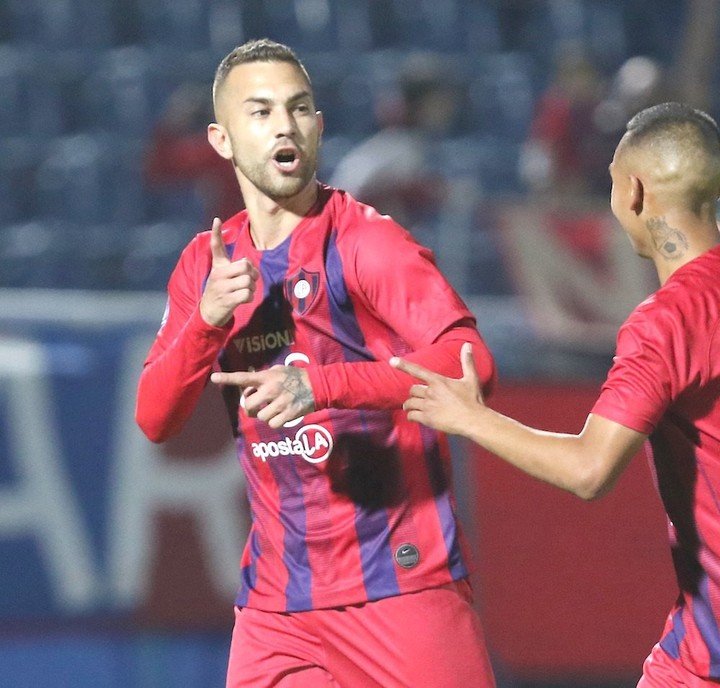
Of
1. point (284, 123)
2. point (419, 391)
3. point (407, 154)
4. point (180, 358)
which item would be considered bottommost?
point (419, 391)

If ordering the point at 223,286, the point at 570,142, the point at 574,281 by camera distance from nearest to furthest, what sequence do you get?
the point at 223,286, the point at 574,281, the point at 570,142

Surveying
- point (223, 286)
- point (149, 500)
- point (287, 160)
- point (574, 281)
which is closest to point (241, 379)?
point (223, 286)

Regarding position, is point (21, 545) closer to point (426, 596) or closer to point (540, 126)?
point (426, 596)

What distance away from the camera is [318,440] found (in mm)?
3238

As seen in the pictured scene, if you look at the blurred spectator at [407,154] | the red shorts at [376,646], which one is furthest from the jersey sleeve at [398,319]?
the blurred spectator at [407,154]

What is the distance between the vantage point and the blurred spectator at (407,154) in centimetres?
668

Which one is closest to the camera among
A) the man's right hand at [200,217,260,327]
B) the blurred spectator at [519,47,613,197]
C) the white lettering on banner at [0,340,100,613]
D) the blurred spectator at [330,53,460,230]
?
the man's right hand at [200,217,260,327]

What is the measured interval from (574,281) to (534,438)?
3101 mm

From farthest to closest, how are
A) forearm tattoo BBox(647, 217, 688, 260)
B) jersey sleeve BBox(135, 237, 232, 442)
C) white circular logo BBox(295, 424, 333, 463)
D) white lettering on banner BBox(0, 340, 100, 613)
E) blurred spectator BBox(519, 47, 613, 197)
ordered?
blurred spectator BBox(519, 47, 613, 197) < white lettering on banner BBox(0, 340, 100, 613) < white circular logo BBox(295, 424, 333, 463) < jersey sleeve BBox(135, 237, 232, 442) < forearm tattoo BBox(647, 217, 688, 260)

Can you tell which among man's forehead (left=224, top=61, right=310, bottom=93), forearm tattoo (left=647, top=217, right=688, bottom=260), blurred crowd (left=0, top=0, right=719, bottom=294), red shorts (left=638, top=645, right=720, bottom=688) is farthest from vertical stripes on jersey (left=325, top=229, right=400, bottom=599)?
blurred crowd (left=0, top=0, right=719, bottom=294)

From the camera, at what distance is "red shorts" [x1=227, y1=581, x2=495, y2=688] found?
3180 millimetres

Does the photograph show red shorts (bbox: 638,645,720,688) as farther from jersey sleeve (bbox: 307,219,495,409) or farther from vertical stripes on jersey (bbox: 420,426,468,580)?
jersey sleeve (bbox: 307,219,495,409)

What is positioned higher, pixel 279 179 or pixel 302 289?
pixel 279 179

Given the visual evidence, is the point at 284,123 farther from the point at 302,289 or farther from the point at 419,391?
the point at 419,391
